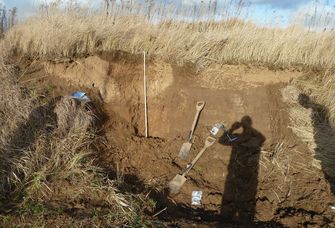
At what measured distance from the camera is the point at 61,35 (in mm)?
7543

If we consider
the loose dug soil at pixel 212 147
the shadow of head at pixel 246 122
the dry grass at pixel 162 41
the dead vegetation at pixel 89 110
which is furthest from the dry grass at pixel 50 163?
the shadow of head at pixel 246 122

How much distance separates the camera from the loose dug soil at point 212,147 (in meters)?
5.83

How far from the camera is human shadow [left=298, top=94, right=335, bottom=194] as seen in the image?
6617 millimetres

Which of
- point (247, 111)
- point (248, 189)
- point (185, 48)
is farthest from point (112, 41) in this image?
point (248, 189)

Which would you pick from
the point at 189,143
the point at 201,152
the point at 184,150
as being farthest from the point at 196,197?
the point at 189,143

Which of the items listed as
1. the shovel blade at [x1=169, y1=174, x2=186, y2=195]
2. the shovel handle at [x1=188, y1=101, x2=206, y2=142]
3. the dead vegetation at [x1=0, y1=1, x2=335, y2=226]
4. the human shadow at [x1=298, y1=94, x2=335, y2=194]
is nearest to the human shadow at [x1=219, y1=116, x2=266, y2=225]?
the dead vegetation at [x1=0, y1=1, x2=335, y2=226]

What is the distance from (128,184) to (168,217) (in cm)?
86

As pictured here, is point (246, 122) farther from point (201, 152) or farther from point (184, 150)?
point (201, 152)

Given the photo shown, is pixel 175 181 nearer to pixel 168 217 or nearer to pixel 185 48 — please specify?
pixel 168 217

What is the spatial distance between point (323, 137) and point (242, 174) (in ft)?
5.40

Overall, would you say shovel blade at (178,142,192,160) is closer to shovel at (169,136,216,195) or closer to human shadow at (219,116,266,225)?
shovel at (169,136,216,195)

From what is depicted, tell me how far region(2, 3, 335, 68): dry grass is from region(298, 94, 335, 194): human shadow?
2.93ft

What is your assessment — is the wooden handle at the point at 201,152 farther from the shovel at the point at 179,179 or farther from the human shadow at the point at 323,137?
the human shadow at the point at 323,137

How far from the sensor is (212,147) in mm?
7066
